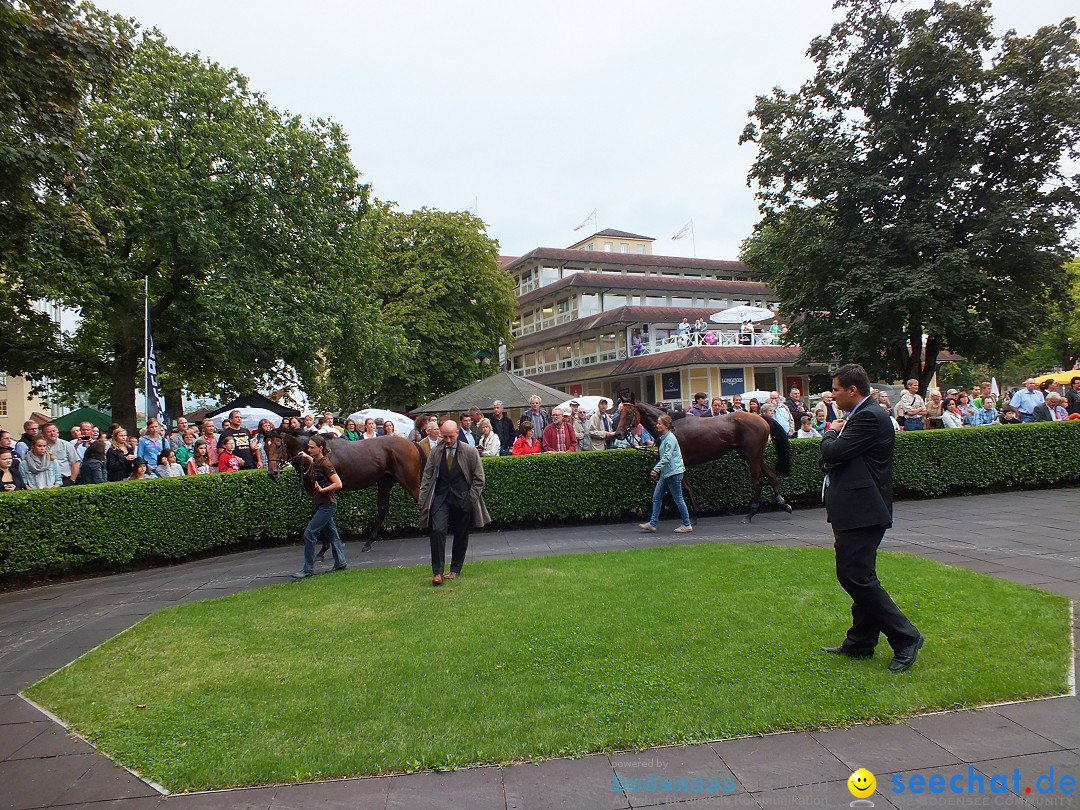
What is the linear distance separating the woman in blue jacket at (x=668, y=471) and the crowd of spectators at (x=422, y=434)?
2.73 feet

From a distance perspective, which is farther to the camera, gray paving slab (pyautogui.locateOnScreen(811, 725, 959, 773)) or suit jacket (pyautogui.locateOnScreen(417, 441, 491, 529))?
suit jacket (pyautogui.locateOnScreen(417, 441, 491, 529))

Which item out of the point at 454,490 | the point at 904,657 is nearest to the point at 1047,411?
the point at 904,657

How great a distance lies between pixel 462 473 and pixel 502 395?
983 cm

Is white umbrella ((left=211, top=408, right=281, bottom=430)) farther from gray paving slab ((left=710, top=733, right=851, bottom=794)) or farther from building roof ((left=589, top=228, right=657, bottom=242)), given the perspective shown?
building roof ((left=589, top=228, right=657, bottom=242))

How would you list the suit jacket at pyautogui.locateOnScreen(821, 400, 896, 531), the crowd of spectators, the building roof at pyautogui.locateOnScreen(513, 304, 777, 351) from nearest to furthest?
the suit jacket at pyautogui.locateOnScreen(821, 400, 896, 531) < the crowd of spectators < the building roof at pyautogui.locateOnScreen(513, 304, 777, 351)

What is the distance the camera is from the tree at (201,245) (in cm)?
1781

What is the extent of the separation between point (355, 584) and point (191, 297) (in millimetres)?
16129

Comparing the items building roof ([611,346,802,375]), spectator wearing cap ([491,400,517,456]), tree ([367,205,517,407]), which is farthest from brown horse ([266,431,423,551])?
building roof ([611,346,802,375])

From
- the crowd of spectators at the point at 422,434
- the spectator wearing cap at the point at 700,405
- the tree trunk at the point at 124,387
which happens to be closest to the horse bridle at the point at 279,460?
the crowd of spectators at the point at 422,434

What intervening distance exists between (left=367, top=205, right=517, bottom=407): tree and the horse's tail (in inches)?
922

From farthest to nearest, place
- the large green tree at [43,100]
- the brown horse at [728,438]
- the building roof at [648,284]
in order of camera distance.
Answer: the building roof at [648,284] < the brown horse at [728,438] < the large green tree at [43,100]

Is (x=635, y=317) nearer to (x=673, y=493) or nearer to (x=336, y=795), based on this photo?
(x=673, y=493)

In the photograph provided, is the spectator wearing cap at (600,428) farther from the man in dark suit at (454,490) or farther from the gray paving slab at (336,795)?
the gray paving slab at (336,795)

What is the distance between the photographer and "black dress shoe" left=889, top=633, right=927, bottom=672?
4.43 meters
